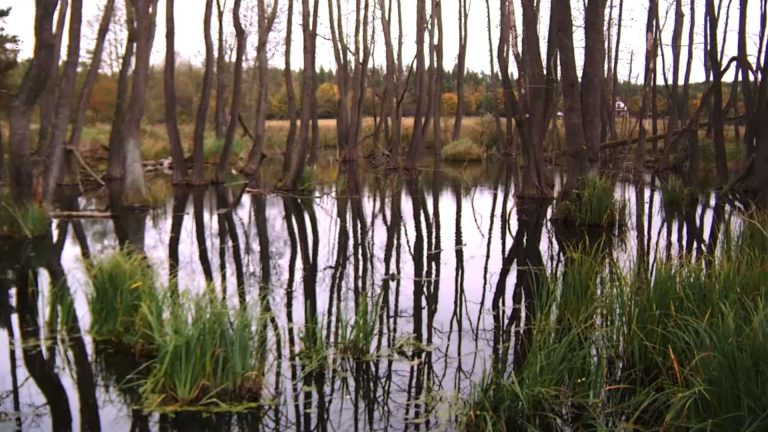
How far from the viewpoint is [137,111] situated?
53.3 ft

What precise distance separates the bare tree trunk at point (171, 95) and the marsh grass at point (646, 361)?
1489 cm

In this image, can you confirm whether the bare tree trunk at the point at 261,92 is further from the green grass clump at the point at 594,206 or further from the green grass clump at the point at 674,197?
the green grass clump at the point at 674,197

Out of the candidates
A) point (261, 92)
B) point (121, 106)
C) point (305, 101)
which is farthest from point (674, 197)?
point (121, 106)

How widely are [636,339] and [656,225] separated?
26.2 ft

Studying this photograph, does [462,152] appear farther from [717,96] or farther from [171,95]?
[717,96]

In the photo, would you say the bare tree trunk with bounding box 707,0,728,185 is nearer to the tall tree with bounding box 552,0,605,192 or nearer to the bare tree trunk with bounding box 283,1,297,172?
the tall tree with bounding box 552,0,605,192

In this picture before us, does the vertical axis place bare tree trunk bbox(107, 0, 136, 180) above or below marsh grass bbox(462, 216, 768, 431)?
above

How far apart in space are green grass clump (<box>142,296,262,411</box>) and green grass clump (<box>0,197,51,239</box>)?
6.29 metres

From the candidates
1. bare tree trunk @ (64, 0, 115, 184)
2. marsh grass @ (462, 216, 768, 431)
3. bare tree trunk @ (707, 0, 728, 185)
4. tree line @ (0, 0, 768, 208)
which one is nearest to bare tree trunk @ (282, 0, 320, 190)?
tree line @ (0, 0, 768, 208)

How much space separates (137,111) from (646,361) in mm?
13798

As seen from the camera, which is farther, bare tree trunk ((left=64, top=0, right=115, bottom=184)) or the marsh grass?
bare tree trunk ((left=64, top=0, right=115, bottom=184))

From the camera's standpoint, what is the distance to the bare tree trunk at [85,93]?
59.1 feet

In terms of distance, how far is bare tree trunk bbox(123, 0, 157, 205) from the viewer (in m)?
14.8

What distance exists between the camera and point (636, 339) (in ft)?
14.9
